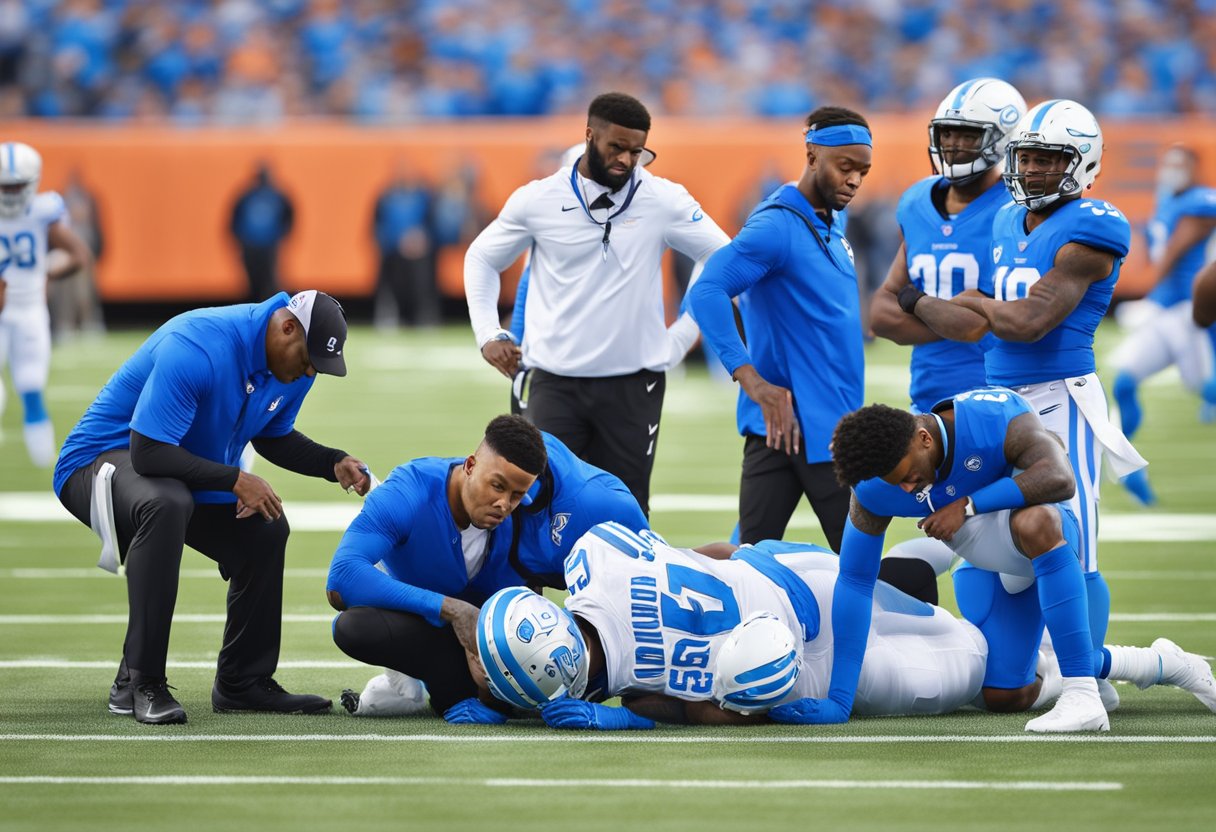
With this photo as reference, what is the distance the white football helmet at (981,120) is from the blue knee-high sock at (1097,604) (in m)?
1.70

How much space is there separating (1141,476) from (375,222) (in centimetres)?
1523

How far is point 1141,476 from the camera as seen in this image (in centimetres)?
1090

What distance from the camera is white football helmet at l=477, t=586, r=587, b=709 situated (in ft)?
17.9

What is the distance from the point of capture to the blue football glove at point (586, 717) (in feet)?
18.4

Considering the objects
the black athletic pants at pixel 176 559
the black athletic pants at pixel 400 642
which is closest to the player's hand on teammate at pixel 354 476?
the black athletic pants at pixel 176 559

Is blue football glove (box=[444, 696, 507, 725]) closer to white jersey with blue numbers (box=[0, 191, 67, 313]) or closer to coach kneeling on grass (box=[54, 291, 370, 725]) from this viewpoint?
coach kneeling on grass (box=[54, 291, 370, 725])

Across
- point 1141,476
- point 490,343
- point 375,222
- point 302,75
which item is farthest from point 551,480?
point 302,75

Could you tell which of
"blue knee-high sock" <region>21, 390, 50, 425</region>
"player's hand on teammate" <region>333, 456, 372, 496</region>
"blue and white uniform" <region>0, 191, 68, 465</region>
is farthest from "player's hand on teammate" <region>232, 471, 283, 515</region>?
"blue and white uniform" <region>0, 191, 68, 465</region>

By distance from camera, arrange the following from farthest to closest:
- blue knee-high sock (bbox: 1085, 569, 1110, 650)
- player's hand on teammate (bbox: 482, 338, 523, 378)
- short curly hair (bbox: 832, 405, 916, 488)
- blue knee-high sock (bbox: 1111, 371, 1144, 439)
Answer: blue knee-high sock (bbox: 1111, 371, 1144, 439) → player's hand on teammate (bbox: 482, 338, 523, 378) → blue knee-high sock (bbox: 1085, 569, 1110, 650) → short curly hair (bbox: 832, 405, 916, 488)

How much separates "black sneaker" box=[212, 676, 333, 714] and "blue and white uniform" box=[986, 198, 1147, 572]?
2.47 m

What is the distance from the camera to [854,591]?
5680 millimetres

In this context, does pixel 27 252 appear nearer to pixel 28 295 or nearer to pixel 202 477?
pixel 28 295

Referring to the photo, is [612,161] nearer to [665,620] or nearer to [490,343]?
[490,343]

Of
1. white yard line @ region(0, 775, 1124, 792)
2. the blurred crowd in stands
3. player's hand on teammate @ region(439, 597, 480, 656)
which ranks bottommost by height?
white yard line @ region(0, 775, 1124, 792)
